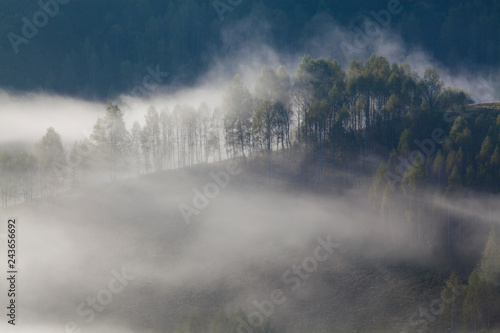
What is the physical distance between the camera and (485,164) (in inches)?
2483

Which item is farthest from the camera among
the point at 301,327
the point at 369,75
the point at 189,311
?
the point at 369,75

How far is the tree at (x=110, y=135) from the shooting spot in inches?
3484

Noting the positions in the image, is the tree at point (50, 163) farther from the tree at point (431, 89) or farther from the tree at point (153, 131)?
the tree at point (431, 89)

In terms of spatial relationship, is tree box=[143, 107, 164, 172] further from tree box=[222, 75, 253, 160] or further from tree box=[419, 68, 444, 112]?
tree box=[419, 68, 444, 112]

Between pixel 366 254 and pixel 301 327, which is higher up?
pixel 366 254

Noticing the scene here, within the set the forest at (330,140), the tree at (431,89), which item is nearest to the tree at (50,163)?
the forest at (330,140)

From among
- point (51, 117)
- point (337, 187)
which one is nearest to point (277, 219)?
point (337, 187)

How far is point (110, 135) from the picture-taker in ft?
291

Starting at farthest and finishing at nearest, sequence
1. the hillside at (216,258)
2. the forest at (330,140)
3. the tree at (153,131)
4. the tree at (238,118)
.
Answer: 1. the tree at (153,131)
2. the tree at (238,118)
3. the forest at (330,140)
4. the hillside at (216,258)

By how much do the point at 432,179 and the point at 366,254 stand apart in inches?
554

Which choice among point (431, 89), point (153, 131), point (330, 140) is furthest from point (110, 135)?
point (431, 89)

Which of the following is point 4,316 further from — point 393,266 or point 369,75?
point 369,75

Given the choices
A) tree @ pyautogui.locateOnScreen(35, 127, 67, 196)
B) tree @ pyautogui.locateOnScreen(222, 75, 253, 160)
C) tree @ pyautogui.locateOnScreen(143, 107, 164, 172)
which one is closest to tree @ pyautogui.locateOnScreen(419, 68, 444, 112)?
tree @ pyautogui.locateOnScreen(222, 75, 253, 160)

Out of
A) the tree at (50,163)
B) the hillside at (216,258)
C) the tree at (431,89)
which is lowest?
the hillside at (216,258)
